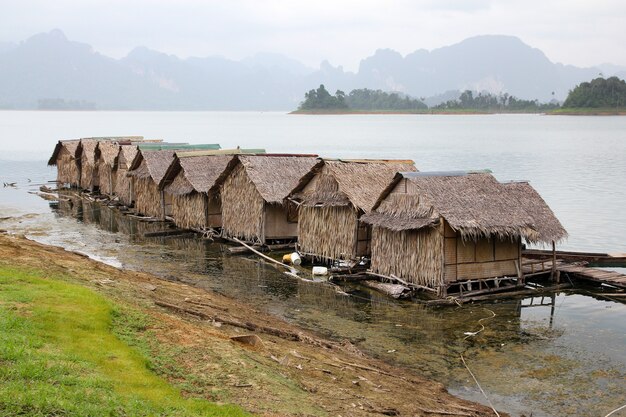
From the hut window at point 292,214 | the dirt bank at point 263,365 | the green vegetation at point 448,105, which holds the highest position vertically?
the green vegetation at point 448,105

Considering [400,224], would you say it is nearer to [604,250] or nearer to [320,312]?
[320,312]

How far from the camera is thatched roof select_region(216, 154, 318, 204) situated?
27.6 m

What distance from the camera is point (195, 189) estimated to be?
1223 inches

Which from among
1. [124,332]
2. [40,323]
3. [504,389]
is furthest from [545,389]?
[40,323]

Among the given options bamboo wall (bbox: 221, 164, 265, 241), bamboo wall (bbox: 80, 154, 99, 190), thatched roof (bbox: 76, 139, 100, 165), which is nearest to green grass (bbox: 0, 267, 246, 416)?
bamboo wall (bbox: 221, 164, 265, 241)

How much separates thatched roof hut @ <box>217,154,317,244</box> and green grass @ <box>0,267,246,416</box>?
1510cm

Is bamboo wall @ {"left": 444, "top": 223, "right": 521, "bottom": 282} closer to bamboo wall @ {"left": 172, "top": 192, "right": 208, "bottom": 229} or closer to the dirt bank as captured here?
the dirt bank

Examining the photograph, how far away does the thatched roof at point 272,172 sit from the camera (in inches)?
1086

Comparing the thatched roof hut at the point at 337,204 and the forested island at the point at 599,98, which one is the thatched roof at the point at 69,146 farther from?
the forested island at the point at 599,98

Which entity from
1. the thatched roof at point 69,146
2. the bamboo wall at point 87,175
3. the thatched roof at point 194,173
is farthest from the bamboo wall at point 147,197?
the thatched roof at point 69,146

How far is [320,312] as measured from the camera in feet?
61.9

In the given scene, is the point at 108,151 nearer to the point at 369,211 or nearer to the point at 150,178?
A: the point at 150,178

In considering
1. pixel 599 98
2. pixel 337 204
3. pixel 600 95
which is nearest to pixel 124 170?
pixel 337 204

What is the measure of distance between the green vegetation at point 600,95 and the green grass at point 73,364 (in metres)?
126
